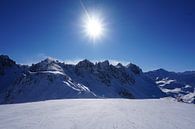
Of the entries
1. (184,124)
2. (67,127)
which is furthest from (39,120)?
(184,124)

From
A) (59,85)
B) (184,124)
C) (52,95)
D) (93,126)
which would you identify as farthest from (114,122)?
(59,85)

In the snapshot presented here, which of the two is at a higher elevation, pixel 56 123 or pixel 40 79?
pixel 40 79

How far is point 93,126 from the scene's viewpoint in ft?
54.4

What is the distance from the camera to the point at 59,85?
162 m

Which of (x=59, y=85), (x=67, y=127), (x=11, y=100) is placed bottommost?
(x=67, y=127)

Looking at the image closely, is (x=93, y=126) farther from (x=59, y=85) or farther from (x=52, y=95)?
(x=59, y=85)

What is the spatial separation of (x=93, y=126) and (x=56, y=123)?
297 centimetres

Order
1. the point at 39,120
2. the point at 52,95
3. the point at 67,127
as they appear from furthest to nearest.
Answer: the point at 52,95 < the point at 39,120 < the point at 67,127

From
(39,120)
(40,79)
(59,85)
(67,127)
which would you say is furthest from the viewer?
(40,79)

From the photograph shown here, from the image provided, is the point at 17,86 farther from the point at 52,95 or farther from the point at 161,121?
the point at 161,121

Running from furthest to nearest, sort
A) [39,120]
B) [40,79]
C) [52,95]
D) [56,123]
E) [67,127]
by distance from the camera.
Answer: [40,79] < [52,95] < [39,120] < [56,123] < [67,127]

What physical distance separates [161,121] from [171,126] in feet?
5.75

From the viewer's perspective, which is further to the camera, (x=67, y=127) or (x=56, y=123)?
(x=56, y=123)

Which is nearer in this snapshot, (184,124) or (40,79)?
(184,124)
